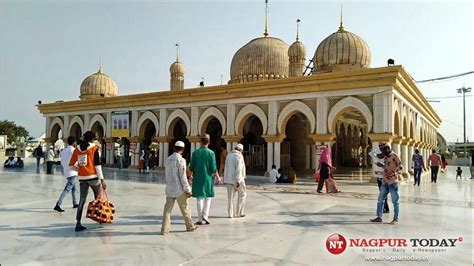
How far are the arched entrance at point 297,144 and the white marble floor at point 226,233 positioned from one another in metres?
11.4

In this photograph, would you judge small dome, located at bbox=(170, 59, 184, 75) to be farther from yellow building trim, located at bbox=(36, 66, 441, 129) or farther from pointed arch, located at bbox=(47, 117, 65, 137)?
pointed arch, located at bbox=(47, 117, 65, 137)

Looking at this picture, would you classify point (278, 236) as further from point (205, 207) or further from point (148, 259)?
point (148, 259)

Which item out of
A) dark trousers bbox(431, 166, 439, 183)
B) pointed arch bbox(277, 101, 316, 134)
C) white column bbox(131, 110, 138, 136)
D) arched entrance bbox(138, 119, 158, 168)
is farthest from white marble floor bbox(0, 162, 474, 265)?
white column bbox(131, 110, 138, 136)

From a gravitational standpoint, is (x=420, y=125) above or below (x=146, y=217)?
above

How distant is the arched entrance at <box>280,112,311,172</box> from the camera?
67.8 ft

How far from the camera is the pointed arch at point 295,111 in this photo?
1555 cm

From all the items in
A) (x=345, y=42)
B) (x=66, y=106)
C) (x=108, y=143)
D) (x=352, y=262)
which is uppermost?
(x=345, y=42)

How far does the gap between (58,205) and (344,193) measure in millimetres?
7583

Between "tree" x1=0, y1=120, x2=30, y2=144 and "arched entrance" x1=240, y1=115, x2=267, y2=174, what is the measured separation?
5272 cm

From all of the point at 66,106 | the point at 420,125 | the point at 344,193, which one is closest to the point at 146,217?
the point at 344,193

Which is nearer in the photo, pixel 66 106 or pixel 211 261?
pixel 211 261

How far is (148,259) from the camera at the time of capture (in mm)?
4250

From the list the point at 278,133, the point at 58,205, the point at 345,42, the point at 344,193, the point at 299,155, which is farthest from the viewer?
the point at 299,155

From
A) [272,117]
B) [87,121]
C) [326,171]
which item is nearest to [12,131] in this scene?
[87,121]
